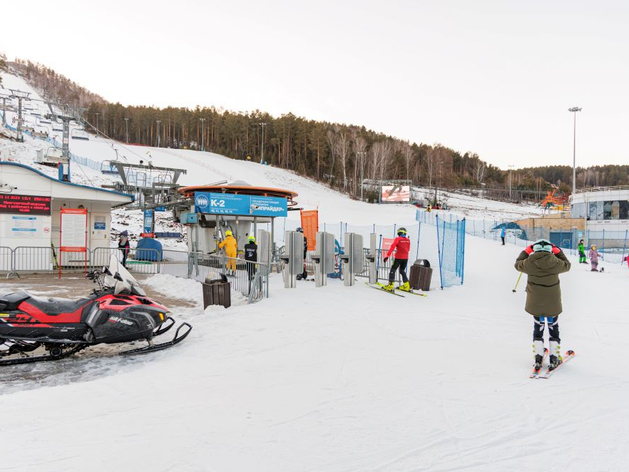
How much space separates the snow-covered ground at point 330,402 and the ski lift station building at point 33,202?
1069cm

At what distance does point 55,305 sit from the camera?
5621 millimetres

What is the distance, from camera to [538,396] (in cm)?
435

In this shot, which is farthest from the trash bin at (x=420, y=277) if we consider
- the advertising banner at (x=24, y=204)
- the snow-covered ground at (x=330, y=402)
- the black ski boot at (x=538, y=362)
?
the advertising banner at (x=24, y=204)

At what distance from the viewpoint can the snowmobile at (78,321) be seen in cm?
539

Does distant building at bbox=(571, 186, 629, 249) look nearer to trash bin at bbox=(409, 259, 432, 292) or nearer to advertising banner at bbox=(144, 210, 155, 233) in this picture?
trash bin at bbox=(409, 259, 432, 292)

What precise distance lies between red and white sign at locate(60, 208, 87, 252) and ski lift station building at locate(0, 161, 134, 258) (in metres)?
0.43

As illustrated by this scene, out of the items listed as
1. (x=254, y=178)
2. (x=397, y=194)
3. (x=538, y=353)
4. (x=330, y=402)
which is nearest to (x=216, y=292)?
(x=330, y=402)

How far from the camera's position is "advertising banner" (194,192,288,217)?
59.0 feet

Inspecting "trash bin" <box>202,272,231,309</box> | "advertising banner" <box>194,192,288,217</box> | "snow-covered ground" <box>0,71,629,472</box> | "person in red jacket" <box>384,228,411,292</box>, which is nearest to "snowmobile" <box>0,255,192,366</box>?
"snow-covered ground" <box>0,71,629,472</box>

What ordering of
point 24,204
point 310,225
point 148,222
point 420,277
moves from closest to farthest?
point 420,277 → point 24,204 → point 310,225 → point 148,222

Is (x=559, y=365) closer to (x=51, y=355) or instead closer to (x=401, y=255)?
(x=51, y=355)

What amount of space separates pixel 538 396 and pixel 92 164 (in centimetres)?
5925

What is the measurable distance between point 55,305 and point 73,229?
39.0ft

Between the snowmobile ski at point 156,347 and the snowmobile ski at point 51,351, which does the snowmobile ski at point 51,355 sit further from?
the snowmobile ski at point 156,347
